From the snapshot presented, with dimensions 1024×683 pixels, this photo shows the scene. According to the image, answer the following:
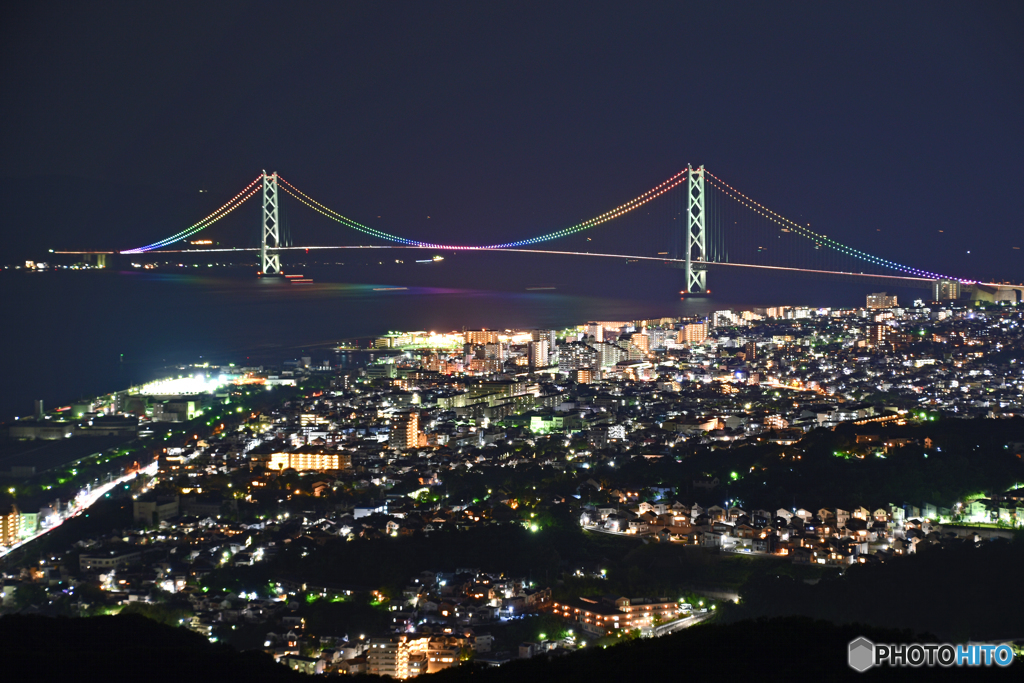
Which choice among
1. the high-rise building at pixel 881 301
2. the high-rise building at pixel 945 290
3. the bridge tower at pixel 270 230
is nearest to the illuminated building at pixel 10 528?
the bridge tower at pixel 270 230

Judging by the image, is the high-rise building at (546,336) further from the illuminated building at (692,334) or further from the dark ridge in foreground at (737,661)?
the dark ridge in foreground at (737,661)

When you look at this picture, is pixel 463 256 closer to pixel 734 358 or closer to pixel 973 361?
pixel 734 358

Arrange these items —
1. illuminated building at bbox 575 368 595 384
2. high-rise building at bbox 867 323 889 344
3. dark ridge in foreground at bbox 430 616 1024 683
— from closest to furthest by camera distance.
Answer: dark ridge in foreground at bbox 430 616 1024 683
illuminated building at bbox 575 368 595 384
high-rise building at bbox 867 323 889 344

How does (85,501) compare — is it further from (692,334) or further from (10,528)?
(692,334)

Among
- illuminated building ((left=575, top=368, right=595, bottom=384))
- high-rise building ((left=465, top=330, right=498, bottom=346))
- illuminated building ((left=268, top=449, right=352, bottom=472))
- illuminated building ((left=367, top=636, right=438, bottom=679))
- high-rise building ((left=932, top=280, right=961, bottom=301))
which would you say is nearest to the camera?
illuminated building ((left=367, top=636, right=438, bottom=679))

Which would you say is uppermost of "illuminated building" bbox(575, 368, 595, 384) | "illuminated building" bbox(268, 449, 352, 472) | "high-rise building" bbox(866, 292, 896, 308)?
"high-rise building" bbox(866, 292, 896, 308)

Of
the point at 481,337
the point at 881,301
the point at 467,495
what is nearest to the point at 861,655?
the point at 467,495

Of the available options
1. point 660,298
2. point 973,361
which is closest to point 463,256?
point 660,298

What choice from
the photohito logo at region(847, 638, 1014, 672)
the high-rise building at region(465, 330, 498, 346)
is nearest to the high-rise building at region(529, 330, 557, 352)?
the high-rise building at region(465, 330, 498, 346)

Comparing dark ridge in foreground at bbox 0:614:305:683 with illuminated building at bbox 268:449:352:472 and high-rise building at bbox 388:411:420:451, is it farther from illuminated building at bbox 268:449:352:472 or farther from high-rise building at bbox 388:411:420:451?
high-rise building at bbox 388:411:420:451
